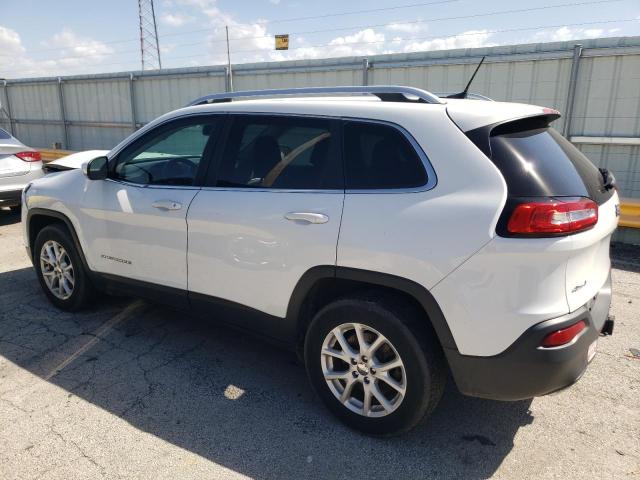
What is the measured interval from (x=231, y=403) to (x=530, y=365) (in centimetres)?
174

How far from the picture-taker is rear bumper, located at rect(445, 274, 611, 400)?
221cm

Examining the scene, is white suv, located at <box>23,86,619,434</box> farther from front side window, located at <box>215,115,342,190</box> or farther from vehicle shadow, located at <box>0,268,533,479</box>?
vehicle shadow, located at <box>0,268,533,479</box>

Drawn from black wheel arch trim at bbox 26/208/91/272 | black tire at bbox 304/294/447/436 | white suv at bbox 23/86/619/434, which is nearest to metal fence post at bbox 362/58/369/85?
white suv at bbox 23/86/619/434

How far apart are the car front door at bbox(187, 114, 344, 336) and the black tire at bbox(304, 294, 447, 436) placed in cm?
27

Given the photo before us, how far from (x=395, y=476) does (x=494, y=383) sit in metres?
0.67

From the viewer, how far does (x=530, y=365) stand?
7.34ft

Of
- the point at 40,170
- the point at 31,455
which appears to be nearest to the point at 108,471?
the point at 31,455

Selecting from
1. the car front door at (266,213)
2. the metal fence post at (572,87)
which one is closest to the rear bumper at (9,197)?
the car front door at (266,213)

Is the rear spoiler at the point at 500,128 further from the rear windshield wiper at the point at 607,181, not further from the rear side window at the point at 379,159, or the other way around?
the rear windshield wiper at the point at 607,181

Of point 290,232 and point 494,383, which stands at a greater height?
point 290,232

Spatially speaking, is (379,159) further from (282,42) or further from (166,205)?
(282,42)

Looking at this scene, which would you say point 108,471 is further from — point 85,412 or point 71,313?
point 71,313

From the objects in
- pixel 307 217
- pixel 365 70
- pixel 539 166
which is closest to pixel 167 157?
pixel 307 217

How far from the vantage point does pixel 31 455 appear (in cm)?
260
